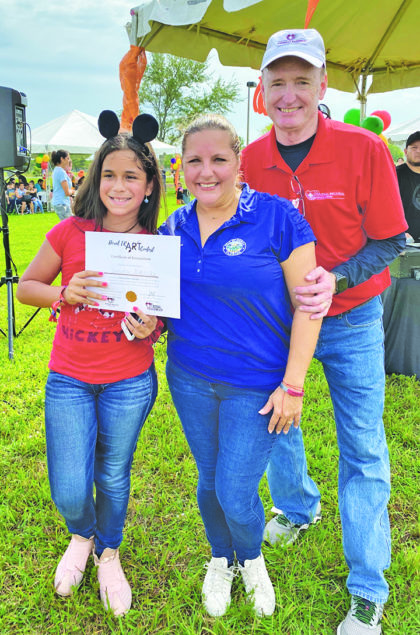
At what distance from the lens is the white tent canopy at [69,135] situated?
65.9ft

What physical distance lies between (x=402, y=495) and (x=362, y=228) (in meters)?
1.75

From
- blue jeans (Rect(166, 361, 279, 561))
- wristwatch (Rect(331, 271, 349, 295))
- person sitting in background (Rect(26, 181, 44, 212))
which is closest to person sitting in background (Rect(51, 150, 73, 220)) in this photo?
blue jeans (Rect(166, 361, 279, 561))

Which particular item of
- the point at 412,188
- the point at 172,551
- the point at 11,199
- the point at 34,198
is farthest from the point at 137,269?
the point at 34,198

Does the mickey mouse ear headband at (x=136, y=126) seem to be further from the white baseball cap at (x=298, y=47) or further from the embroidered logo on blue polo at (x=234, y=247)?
the embroidered logo on blue polo at (x=234, y=247)

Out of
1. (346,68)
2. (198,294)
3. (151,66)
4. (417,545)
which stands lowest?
(417,545)

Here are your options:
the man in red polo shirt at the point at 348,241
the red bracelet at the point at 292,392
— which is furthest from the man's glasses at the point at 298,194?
the red bracelet at the point at 292,392

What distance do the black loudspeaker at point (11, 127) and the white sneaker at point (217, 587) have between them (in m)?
3.98

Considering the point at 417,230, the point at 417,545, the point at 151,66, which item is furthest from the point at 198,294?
the point at 151,66

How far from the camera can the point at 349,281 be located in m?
1.69

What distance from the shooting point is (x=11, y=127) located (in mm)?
4316

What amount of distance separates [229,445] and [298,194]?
3.26 feet

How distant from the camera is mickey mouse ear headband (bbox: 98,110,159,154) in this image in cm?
181

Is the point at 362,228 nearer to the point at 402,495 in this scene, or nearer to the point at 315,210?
the point at 315,210

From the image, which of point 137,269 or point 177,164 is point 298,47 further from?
point 177,164
